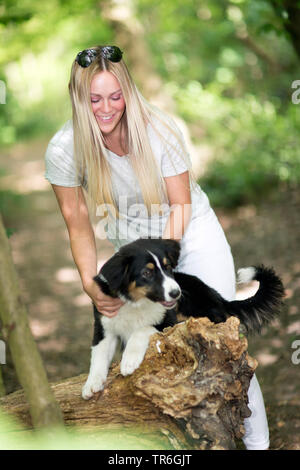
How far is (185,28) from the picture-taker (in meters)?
14.9

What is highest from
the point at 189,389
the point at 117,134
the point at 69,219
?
the point at 117,134

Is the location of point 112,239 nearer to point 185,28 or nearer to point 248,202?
point 248,202

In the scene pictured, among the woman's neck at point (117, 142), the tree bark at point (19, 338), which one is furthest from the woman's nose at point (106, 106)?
the tree bark at point (19, 338)

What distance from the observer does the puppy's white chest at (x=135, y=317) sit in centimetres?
314

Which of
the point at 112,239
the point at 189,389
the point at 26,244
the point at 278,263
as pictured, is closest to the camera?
the point at 189,389

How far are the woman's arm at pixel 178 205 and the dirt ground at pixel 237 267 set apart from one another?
143 centimetres

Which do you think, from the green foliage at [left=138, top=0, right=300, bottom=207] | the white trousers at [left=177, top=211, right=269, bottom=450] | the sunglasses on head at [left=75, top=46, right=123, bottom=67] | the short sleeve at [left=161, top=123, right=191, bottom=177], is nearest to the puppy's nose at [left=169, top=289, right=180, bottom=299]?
the white trousers at [left=177, top=211, right=269, bottom=450]

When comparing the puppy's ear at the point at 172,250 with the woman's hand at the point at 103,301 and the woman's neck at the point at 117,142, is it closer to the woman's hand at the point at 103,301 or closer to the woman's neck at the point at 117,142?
the woman's hand at the point at 103,301

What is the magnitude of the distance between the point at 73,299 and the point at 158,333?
4767mm

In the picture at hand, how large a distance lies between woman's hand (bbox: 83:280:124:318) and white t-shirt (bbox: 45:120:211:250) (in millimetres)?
522

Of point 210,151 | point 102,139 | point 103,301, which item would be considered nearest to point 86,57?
point 102,139

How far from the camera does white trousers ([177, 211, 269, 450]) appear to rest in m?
3.35

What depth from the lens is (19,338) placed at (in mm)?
2008

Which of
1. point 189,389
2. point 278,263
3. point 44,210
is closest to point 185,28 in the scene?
point 44,210
